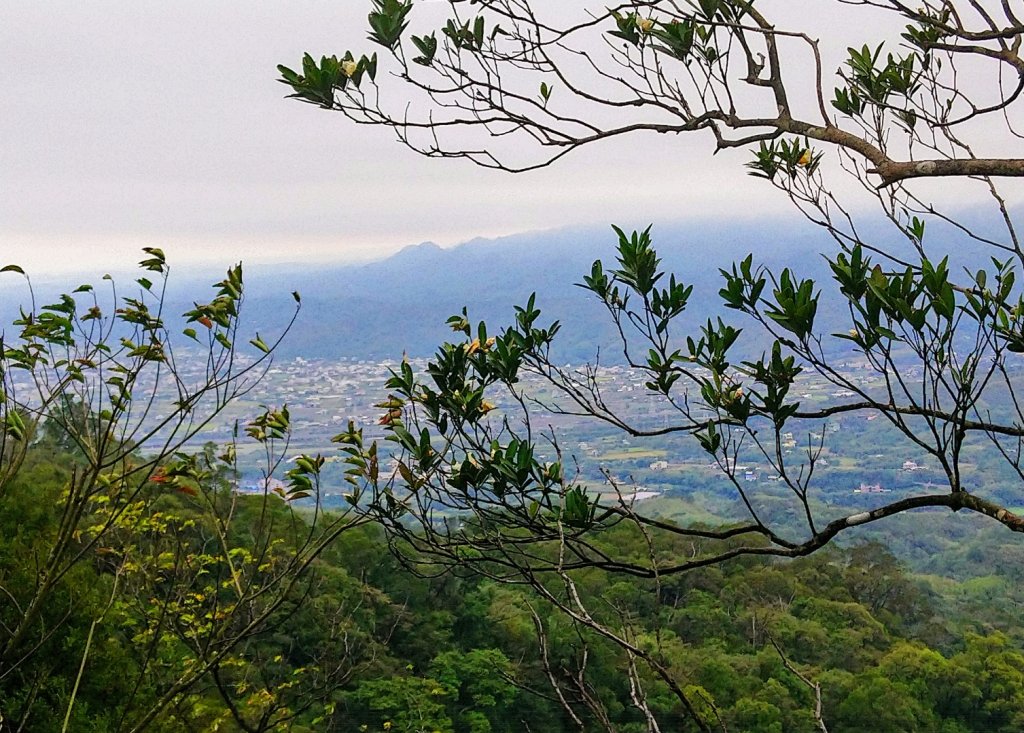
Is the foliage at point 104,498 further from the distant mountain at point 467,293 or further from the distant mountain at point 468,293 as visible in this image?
the distant mountain at point 468,293

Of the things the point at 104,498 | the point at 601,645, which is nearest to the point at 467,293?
the point at 601,645

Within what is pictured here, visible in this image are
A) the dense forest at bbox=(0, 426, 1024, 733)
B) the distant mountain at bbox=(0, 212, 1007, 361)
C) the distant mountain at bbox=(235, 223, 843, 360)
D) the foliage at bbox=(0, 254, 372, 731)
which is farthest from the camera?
the distant mountain at bbox=(235, 223, 843, 360)

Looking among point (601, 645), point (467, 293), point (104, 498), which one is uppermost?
point (104, 498)

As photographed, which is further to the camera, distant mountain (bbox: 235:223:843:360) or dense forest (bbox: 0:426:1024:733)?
distant mountain (bbox: 235:223:843:360)

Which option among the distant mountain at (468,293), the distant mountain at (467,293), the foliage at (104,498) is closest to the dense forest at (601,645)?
the foliage at (104,498)

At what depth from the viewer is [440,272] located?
188750 mm

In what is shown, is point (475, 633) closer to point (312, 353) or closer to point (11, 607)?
point (11, 607)

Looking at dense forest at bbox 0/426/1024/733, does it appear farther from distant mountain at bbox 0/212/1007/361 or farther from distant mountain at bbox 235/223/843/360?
distant mountain at bbox 0/212/1007/361

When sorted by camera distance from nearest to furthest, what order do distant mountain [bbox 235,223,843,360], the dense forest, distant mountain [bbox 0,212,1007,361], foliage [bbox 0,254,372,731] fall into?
foliage [bbox 0,254,372,731]
the dense forest
distant mountain [bbox 0,212,1007,361]
distant mountain [bbox 235,223,843,360]

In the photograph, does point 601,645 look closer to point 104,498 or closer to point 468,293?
point 104,498

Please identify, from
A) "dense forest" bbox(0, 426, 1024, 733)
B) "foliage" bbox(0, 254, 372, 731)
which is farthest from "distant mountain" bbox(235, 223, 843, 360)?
"foliage" bbox(0, 254, 372, 731)

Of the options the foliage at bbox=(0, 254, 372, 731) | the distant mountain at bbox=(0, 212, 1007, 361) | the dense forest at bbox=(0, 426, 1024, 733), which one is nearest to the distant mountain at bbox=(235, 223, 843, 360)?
the distant mountain at bbox=(0, 212, 1007, 361)

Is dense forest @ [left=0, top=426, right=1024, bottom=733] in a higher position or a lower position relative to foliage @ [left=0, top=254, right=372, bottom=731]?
lower

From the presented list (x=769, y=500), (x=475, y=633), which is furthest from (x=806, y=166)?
(x=769, y=500)
